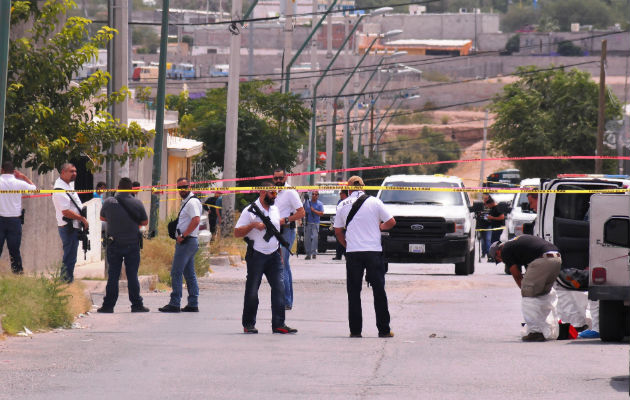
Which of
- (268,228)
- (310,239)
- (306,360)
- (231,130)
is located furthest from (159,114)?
(306,360)

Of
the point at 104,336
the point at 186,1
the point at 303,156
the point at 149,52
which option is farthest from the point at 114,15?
the point at 149,52

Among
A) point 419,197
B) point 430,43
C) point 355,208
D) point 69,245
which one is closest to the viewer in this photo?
point 355,208

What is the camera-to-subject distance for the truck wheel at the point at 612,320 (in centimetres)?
1405

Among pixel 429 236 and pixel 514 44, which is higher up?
pixel 514 44

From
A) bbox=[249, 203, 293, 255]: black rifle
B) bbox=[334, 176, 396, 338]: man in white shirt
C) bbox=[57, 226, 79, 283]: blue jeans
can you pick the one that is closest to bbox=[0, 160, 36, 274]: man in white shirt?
bbox=[57, 226, 79, 283]: blue jeans

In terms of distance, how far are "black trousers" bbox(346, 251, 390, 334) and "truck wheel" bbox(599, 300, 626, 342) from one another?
2371 mm

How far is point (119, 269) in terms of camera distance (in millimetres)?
16797

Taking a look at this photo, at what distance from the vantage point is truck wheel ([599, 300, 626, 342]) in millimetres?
14047

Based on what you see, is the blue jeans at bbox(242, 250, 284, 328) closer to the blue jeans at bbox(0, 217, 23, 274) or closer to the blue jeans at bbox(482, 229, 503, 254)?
the blue jeans at bbox(0, 217, 23, 274)

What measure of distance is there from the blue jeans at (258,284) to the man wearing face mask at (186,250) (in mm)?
2339

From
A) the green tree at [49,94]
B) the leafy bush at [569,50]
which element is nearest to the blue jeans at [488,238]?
the green tree at [49,94]

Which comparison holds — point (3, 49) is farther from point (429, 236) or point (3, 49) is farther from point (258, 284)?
point (429, 236)

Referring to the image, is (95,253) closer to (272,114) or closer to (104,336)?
(104,336)

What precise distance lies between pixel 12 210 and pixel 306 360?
7.82 meters
